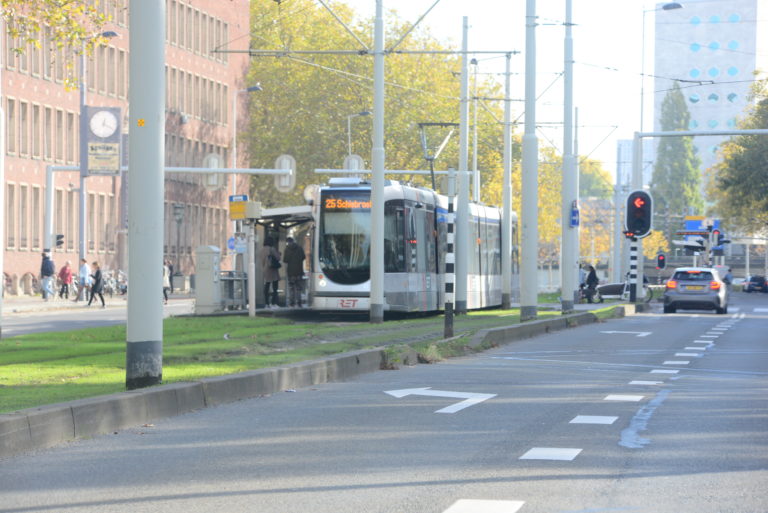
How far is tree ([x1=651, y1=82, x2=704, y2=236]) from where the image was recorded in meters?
169

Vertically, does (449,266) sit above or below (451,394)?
above

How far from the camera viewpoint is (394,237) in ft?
119

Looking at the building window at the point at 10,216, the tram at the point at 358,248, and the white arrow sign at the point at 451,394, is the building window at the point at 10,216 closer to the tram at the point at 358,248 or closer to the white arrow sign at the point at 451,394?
the tram at the point at 358,248

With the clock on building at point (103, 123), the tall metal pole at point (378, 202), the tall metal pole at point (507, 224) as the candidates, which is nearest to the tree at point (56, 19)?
the tall metal pole at point (378, 202)

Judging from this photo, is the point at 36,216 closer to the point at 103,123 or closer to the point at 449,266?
the point at 103,123

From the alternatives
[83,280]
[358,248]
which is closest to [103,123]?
[83,280]

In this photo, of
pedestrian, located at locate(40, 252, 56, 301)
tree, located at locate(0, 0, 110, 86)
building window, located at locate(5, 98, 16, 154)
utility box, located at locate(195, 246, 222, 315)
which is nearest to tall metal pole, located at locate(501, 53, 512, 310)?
utility box, located at locate(195, 246, 222, 315)

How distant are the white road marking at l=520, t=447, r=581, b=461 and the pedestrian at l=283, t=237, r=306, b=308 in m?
28.8

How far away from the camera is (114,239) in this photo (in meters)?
79.0

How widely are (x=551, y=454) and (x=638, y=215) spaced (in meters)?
34.5

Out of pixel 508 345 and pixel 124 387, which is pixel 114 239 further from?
pixel 124 387

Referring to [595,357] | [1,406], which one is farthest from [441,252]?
[1,406]

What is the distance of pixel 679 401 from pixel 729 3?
16917cm

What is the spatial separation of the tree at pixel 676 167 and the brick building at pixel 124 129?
272 ft
